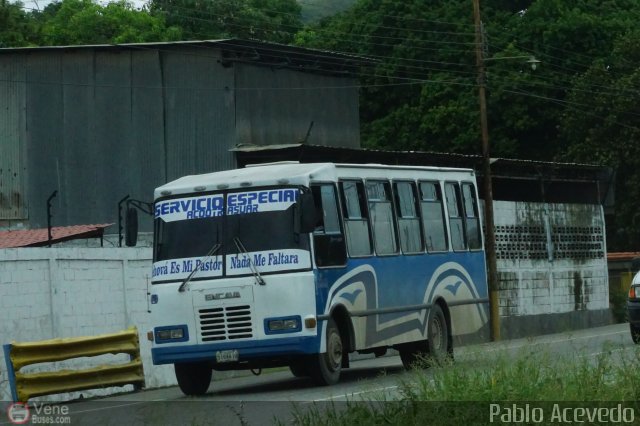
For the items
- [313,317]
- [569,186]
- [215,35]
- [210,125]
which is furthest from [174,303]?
A: [215,35]

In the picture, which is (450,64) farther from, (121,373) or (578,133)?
(121,373)

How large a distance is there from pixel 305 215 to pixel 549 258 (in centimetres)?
2300

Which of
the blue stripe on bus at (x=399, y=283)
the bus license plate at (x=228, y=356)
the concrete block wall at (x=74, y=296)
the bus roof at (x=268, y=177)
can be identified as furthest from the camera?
the concrete block wall at (x=74, y=296)

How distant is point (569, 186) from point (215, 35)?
89.5 ft

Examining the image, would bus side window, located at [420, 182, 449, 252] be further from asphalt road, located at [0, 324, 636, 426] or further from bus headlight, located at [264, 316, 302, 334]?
bus headlight, located at [264, 316, 302, 334]

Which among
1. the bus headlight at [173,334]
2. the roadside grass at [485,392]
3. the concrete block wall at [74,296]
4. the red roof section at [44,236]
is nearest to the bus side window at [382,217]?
the bus headlight at [173,334]

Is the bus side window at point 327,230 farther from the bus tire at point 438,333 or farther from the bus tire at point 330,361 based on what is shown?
the bus tire at point 438,333

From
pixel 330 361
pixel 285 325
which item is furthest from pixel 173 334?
pixel 330 361

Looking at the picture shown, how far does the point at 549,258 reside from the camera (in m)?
39.3

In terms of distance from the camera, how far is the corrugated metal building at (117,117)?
36.8 m

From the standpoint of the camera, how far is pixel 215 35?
222 ft

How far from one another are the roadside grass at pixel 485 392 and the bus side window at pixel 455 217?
9.87 metres

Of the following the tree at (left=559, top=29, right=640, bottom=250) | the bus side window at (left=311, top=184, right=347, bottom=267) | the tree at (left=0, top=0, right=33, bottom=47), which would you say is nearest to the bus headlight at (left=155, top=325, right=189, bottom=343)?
the bus side window at (left=311, top=184, right=347, bottom=267)

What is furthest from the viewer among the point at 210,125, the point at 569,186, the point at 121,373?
the point at 569,186
